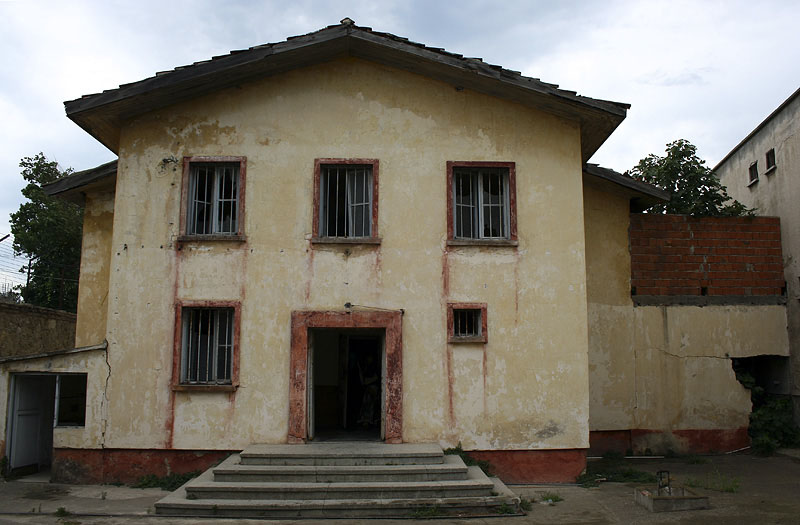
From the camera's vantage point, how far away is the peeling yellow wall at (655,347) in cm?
1282

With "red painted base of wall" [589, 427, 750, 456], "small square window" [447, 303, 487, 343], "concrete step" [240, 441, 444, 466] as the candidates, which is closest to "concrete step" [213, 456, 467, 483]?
"concrete step" [240, 441, 444, 466]

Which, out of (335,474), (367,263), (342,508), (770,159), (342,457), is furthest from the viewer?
(770,159)

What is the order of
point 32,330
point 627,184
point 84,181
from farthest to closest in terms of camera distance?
point 32,330 → point 627,184 → point 84,181

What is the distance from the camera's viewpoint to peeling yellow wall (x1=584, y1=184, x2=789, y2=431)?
12.8 m

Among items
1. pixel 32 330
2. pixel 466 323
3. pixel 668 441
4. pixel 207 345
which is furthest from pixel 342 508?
pixel 32 330

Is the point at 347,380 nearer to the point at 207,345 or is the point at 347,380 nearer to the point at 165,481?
the point at 207,345

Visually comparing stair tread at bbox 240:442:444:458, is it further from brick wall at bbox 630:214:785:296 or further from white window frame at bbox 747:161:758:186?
white window frame at bbox 747:161:758:186

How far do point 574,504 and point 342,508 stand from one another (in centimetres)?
325

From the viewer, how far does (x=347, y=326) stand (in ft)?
→ 34.3

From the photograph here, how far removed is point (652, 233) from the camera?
13.2 m

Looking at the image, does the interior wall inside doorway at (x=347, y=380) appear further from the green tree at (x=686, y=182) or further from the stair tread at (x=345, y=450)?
the green tree at (x=686, y=182)

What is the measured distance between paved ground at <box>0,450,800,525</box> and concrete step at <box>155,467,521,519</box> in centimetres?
16

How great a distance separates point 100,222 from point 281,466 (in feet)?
21.1

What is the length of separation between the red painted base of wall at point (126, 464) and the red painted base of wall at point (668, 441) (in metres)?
7.26
